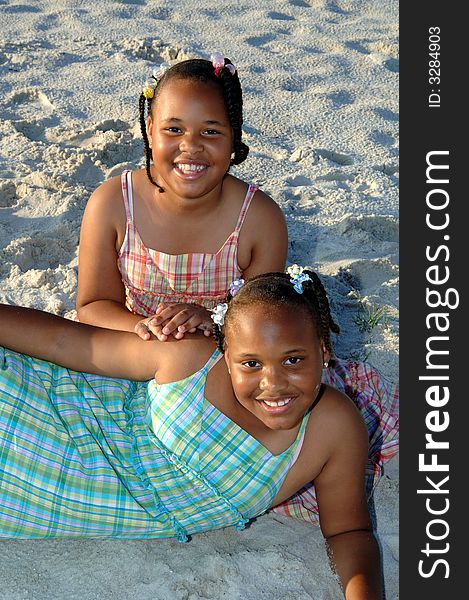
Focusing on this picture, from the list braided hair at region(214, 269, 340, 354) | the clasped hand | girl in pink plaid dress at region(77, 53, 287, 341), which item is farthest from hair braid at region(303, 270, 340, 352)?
girl in pink plaid dress at region(77, 53, 287, 341)

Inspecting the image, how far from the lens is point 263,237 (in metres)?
2.67

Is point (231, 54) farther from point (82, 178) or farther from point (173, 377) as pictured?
point (173, 377)

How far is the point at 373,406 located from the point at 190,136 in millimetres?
879

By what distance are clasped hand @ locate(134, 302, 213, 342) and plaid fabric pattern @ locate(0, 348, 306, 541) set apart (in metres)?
0.12

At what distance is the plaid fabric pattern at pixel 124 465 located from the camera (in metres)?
1.99

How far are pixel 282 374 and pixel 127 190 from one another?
3.38 feet

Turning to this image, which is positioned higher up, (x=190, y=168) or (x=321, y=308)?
(x=190, y=168)

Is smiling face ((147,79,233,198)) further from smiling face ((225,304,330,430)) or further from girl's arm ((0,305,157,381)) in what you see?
smiling face ((225,304,330,430))

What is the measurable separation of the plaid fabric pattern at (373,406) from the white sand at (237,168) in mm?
65

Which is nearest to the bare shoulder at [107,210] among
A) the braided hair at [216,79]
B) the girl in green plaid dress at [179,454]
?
→ the braided hair at [216,79]

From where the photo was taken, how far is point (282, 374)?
1.83m

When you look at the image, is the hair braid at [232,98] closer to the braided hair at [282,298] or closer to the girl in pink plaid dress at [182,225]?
the girl in pink plaid dress at [182,225]

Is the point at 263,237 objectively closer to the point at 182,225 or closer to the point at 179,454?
the point at 182,225

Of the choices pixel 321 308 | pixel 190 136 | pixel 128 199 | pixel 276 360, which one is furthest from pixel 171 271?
pixel 276 360
